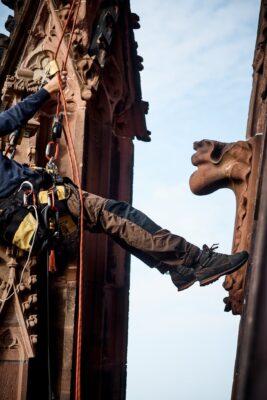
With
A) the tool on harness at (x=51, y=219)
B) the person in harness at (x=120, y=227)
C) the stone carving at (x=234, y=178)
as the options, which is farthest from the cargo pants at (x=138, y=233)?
the stone carving at (x=234, y=178)

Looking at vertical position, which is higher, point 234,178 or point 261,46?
point 261,46

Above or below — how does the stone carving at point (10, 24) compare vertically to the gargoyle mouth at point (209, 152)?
above

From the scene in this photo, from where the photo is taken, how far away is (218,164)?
5.93m

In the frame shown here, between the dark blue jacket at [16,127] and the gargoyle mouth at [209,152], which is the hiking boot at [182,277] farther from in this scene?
the dark blue jacket at [16,127]

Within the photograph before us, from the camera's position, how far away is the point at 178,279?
5375 mm

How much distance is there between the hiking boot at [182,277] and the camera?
5.32 metres

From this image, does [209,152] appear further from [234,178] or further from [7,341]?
[7,341]

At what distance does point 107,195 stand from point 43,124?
0.97 meters

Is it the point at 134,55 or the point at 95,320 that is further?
the point at 134,55

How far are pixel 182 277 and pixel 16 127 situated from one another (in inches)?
66.2

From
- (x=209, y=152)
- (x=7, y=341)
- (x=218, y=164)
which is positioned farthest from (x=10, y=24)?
(x=7, y=341)

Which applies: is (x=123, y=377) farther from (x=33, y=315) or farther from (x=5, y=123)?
(x=5, y=123)

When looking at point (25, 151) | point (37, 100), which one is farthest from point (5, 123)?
point (25, 151)

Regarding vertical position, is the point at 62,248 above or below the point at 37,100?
below
